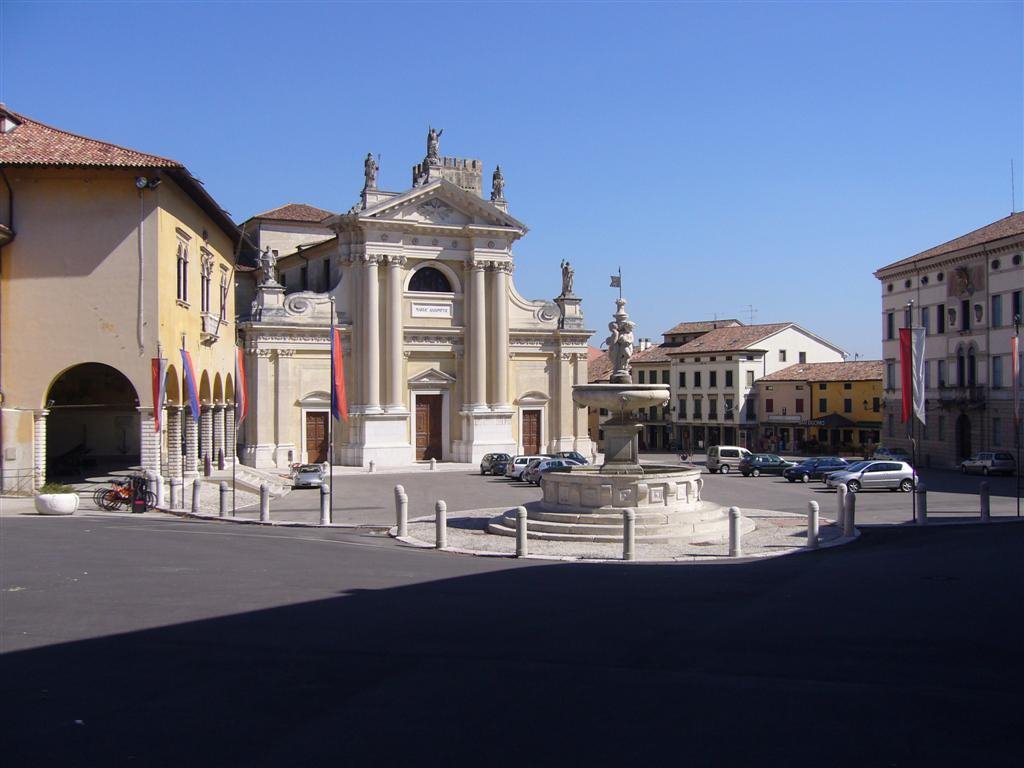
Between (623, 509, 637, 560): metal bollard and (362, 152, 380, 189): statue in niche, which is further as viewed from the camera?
(362, 152, 380, 189): statue in niche

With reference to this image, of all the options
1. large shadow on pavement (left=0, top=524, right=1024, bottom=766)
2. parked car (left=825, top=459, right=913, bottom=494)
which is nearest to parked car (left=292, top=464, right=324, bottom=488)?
parked car (left=825, top=459, right=913, bottom=494)

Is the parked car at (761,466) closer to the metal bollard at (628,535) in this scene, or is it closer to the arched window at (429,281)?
the arched window at (429,281)

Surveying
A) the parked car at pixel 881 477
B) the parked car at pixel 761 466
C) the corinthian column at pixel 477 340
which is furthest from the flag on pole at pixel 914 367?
the corinthian column at pixel 477 340

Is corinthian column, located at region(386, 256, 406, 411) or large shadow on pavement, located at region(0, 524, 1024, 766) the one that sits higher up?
corinthian column, located at region(386, 256, 406, 411)

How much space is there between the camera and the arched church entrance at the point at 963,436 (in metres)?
51.4

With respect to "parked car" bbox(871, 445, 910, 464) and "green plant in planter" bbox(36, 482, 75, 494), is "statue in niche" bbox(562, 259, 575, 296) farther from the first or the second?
"green plant in planter" bbox(36, 482, 75, 494)

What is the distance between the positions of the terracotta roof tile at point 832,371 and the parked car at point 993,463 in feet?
67.5

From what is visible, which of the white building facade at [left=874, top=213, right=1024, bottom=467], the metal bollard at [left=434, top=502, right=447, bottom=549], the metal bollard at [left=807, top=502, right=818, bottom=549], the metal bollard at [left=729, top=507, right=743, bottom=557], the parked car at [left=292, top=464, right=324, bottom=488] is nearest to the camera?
the metal bollard at [left=729, top=507, right=743, bottom=557]

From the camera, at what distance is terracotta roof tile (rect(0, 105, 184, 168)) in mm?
29828

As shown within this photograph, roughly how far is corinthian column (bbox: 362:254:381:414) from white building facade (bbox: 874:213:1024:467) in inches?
1074

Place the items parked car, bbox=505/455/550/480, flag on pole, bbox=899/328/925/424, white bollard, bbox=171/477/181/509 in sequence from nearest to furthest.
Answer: flag on pole, bbox=899/328/925/424, white bollard, bbox=171/477/181/509, parked car, bbox=505/455/550/480

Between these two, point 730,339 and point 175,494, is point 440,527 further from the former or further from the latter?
point 730,339

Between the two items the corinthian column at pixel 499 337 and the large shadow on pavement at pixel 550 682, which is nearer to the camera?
the large shadow on pavement at pixel 550 682

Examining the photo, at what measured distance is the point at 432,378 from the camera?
2122 inches
